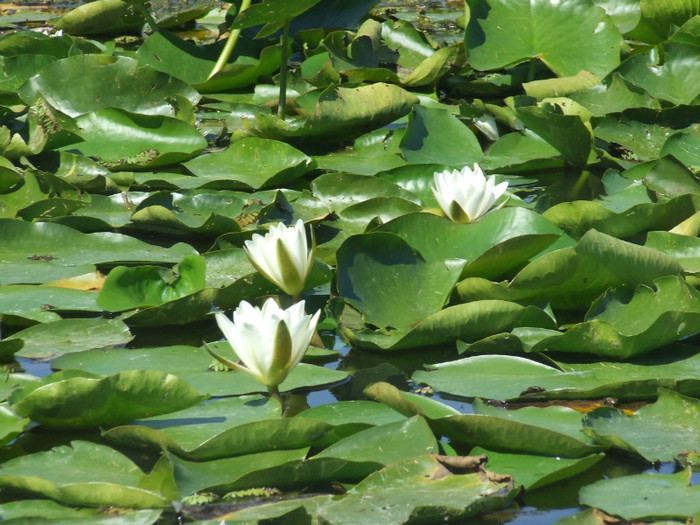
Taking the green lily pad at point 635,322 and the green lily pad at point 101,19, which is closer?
the green lily pad at point 635,322

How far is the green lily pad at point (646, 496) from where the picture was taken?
144 centimetres

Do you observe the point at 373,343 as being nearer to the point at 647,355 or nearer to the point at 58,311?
the point at 647,355

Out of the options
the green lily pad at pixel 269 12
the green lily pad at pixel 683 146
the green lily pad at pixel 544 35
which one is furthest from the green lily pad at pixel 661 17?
the green lily pad at pixel 269 12

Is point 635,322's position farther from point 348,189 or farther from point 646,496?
point 348,189

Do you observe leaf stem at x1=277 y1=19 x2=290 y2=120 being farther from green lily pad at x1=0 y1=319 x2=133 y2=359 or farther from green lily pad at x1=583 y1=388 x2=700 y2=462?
green lily pad at x1=583 y1=388 x2=700 y2=462

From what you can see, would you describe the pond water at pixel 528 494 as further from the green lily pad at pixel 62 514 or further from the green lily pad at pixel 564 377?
the green lily pad at pixel 62 514

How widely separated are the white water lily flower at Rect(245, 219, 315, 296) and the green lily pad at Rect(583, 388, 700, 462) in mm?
758

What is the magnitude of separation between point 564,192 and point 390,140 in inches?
29.3

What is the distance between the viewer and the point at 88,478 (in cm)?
160

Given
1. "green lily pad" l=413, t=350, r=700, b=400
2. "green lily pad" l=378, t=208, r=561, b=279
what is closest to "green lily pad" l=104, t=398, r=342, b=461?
"green lily pad" l=413, t=350, r=700, b=400

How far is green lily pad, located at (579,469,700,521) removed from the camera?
4.74 ft

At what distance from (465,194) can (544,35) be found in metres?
1.92

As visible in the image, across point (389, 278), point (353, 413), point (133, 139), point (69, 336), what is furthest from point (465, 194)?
point (133, 139)

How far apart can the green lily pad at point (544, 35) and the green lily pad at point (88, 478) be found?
2.83m
